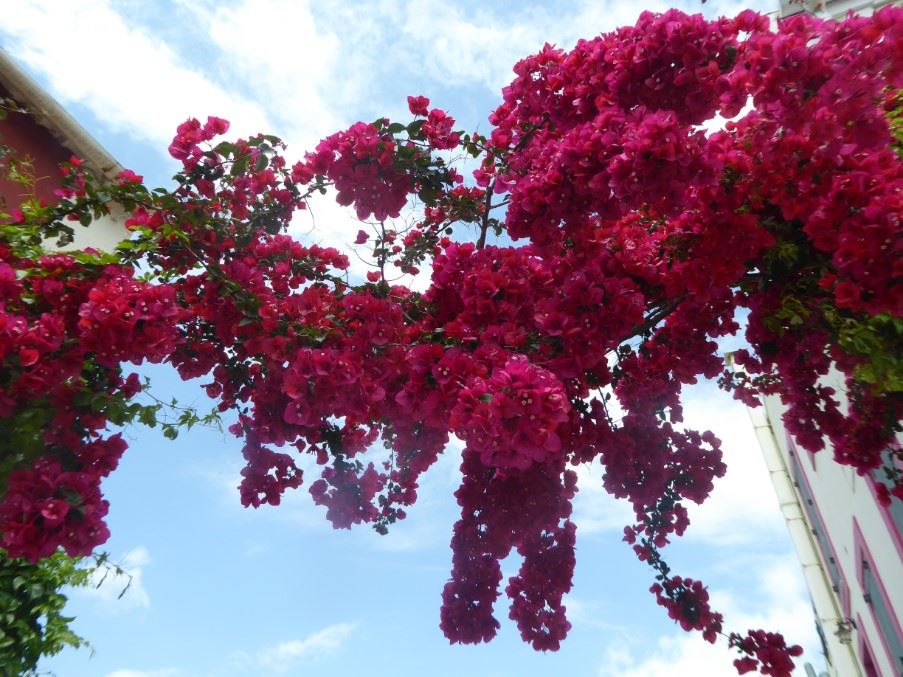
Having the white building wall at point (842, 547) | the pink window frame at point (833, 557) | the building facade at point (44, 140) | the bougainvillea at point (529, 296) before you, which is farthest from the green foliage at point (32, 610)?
the pink window frame at point (833, 557)

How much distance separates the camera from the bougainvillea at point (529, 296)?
9.87ft

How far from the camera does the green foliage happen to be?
5.57 metres

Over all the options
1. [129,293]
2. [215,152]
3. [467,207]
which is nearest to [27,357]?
[129,293]

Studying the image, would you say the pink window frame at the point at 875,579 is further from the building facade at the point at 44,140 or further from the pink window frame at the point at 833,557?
the building facade at the point at 44,140

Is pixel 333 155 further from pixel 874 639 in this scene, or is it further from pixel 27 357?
pixel 874 639

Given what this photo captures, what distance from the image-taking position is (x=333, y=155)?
4211 mm

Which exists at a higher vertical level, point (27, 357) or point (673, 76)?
point (673, 76)

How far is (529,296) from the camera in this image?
3.80m

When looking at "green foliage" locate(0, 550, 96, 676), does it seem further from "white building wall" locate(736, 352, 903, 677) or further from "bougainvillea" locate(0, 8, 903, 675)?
"white building wall" locate(736, 352, 903, 677)

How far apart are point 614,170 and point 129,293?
2531 mm

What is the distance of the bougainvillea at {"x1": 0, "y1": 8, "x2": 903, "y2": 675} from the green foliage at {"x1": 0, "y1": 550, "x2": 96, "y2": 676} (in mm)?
2951

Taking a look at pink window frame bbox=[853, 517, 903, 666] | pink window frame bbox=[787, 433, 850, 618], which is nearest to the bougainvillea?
pink window frame bbox=[853, 517, 903, 666]

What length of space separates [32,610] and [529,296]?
18.2ft

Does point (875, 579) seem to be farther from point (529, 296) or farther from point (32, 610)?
point (32, 610)
